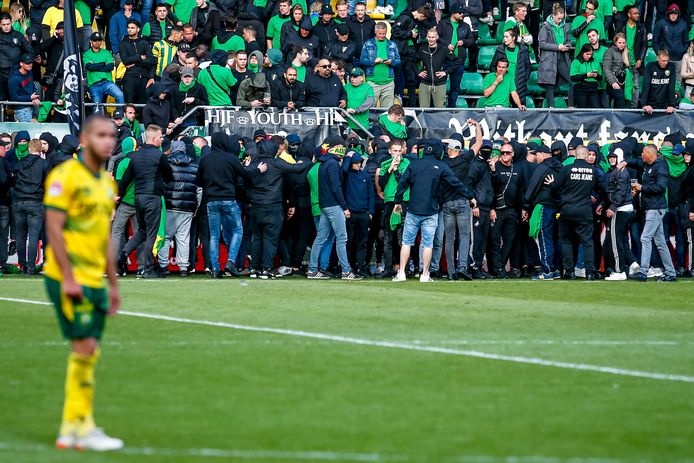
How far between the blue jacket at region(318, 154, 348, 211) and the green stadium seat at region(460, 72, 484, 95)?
7.68m

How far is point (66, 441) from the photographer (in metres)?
7.72

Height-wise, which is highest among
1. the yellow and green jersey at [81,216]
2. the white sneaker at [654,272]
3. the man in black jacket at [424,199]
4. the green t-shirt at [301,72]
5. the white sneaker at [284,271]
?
the green t-shirt at [301,72]

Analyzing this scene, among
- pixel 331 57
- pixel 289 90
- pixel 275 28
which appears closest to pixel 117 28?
pixel 275 28

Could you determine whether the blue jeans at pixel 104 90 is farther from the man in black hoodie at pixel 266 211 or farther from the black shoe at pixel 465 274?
the black shoe at pixel 465 274

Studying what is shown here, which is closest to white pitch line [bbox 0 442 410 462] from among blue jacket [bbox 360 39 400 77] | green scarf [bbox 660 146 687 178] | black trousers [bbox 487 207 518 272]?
black trousers [bbox 487 207 518 272]

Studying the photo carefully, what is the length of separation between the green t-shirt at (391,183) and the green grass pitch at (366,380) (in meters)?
4.42

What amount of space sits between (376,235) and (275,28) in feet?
21.9

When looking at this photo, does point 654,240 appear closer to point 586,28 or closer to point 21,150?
point 586,28

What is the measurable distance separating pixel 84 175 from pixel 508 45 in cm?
1931

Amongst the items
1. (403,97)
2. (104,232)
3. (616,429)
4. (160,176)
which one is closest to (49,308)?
(160,176)

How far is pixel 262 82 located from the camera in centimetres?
2362

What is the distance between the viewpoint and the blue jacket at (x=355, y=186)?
21141 millimetres

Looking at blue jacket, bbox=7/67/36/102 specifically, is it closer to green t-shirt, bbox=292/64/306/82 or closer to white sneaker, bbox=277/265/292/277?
green t-shirt, bbox=292/64/306/82

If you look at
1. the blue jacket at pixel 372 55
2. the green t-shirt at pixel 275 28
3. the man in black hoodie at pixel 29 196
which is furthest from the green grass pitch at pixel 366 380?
the green t-shirt at pixel 275 28
